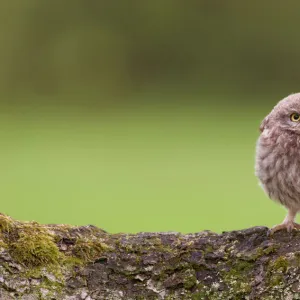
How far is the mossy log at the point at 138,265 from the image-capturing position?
8.98 feet

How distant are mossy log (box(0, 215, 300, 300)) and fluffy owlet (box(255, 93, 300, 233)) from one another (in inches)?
33.8

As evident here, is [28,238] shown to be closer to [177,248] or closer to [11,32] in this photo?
[177,248]

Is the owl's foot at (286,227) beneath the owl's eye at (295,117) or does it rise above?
beneath

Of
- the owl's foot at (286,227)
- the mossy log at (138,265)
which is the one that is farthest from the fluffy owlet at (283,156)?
the mossy log at (138,265)

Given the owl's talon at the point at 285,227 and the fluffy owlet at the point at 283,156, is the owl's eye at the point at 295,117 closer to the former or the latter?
the fluffy owlet at the point at 283,156

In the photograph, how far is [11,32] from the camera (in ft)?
74.8

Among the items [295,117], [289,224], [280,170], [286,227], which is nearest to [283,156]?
[280,170]

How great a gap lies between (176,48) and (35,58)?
3803 mm

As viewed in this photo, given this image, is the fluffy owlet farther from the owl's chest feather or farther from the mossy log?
the mossy log

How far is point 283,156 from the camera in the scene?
381cm

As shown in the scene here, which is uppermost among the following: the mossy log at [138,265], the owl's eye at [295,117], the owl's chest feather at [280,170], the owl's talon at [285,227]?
the owl's eye at [295,117]

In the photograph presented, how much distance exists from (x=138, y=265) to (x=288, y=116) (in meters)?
1.33

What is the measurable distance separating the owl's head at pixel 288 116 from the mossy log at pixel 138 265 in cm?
103

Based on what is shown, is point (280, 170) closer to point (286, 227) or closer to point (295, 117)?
point (295, 117)
